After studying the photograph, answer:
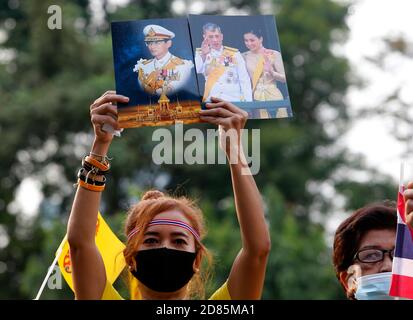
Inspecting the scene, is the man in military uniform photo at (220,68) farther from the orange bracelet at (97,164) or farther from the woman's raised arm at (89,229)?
the orange bracelet at (97,164)

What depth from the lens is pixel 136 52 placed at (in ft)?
16.0

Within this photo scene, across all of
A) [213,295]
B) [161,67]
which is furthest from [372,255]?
[161,67]

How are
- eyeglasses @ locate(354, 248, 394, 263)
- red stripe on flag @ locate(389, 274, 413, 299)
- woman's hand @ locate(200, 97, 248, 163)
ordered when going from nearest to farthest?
red stripe on flag @ locate(389, 274, 413, 299) → woman's hand @ locate(200, 97, 248, 163) → eyeglasses @ locate(354, 248, 394, 263)

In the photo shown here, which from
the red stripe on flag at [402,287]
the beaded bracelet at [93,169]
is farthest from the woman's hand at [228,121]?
the red stripe on flag at [402,287]

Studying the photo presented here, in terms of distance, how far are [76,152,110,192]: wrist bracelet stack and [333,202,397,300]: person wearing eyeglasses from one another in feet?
3.41

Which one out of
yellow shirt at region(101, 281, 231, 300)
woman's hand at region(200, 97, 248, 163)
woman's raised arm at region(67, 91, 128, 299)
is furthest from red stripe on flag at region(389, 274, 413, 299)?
woman's raised arm at region(67, 91, 128, 299)

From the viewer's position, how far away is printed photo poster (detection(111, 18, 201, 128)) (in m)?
4.73

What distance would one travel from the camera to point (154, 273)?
4.67m

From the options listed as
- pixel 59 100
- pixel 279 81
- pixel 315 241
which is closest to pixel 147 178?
pixel 59 100

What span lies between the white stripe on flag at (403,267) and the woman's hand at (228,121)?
0.69 metres

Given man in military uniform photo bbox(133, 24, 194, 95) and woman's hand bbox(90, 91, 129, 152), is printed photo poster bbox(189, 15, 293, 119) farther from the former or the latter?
woman's hand bbox(90, 91, 129, 152)

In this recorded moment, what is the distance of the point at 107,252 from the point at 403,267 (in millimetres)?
1610

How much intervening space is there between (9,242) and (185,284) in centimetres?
1490
